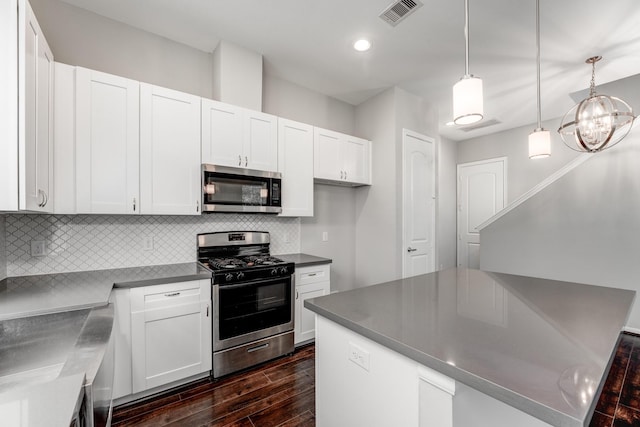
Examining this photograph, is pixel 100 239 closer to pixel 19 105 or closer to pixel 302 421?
pixel 19 105

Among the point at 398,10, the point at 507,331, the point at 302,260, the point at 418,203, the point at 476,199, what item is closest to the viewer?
the point at 507,331

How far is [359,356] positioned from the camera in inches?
45.1

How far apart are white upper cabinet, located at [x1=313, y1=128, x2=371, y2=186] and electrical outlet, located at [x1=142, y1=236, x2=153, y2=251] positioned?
173 centimetres

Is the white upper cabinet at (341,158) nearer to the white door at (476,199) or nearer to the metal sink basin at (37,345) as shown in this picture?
the metal sink basin at (37,345)

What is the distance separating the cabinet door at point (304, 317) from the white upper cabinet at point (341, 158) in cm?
122

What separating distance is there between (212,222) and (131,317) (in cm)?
107

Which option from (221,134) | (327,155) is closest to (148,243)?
(221,134)

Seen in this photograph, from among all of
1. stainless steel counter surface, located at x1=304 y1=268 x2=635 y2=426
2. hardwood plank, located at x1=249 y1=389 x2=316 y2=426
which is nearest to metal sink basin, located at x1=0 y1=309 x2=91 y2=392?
stainless steel counter surface, located at x1=304 y1=268 x2=635 y2=426

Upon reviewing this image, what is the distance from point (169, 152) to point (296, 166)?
1.22 m

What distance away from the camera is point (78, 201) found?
194 centimetres

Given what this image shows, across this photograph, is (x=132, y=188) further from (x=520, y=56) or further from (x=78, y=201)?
(x=520, y=56)

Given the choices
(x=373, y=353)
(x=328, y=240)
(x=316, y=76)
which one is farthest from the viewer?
(x=328, y=240)

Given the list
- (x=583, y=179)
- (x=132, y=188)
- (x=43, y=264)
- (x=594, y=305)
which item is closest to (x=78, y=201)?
(x=132, y=188)

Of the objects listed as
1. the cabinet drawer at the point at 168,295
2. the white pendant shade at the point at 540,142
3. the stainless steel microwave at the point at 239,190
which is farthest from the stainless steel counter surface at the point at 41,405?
the white pendant shade at the point at 540,142
